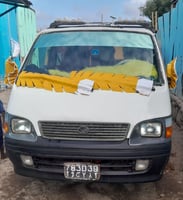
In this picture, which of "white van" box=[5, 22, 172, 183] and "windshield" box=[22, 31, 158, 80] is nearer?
"white van" box=[5, 22, 172, 183]

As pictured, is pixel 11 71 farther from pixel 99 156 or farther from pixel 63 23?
pixel 99 156

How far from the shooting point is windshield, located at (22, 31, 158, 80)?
13.3 feet

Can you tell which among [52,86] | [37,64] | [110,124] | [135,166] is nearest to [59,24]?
[37,64]

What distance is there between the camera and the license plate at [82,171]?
330 cm

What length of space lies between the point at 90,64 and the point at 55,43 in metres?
0.67

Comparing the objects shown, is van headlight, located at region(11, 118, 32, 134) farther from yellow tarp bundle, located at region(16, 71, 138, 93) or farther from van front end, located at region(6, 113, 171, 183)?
yellow tarp bundle, located at region(16, 71, 138, 93)

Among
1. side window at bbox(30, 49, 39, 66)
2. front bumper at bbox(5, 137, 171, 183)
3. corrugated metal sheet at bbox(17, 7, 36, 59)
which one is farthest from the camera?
corrugated metal sheet at bbox(17, 7, 36, 59)

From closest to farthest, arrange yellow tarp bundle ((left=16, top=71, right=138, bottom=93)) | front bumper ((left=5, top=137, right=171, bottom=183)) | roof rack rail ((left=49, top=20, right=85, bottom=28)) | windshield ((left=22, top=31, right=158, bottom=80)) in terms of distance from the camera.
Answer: front bumper ((left=5, top=137, right=171, bottom=183)), yellow tarp bundle ((left=16, top=71, right=138, bottom=93)), windshield ((left=22, top=31, right=158, bottom=80)), roof rack rail ((left=49, top=20, right=85, bottom=28))

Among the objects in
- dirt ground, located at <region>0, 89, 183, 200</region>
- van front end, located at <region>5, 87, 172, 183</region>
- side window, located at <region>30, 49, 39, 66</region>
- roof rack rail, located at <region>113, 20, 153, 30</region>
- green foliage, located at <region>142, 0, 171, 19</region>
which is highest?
roof rack rail, located at <region>113, 20, 153, 30</region>

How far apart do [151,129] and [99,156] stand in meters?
0.61

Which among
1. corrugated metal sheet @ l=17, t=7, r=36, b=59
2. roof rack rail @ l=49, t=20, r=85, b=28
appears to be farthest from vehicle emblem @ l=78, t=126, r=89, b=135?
corrugated metal sheet @ l=17, t=7, r=36, b=59

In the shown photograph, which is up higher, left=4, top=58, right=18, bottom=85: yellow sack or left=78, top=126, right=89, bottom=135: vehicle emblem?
left=4, top=58, right=18, bottom=85: yellow sack

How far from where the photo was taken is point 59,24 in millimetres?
4871

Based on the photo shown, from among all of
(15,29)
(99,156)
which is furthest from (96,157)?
(15,29)
